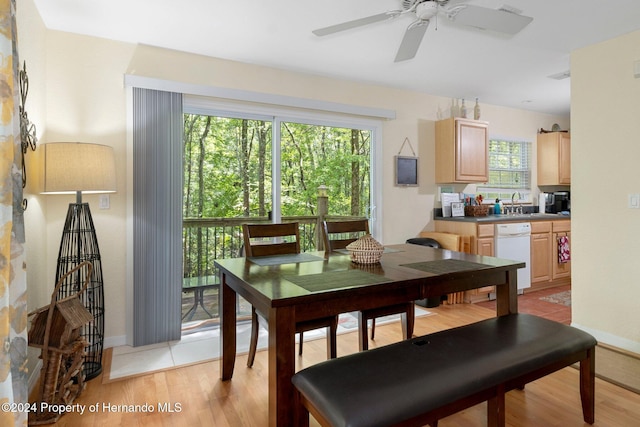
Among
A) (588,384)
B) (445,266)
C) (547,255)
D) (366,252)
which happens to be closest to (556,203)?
(547,255)

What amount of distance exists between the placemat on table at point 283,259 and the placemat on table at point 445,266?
605mm

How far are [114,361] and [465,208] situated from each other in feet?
13.5

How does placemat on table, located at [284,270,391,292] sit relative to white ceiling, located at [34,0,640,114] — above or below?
below

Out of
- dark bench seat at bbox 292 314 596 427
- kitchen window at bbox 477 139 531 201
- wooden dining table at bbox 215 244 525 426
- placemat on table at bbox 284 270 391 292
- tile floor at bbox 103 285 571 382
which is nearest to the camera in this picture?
dark bench seat at bbox 292 314 596 427

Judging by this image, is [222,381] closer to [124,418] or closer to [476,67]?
[124,418]

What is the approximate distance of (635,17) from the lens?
2.58 meters

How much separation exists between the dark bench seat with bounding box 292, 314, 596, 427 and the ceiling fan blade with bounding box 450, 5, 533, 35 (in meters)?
Result: 1.67

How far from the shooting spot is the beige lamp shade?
7.23 ft

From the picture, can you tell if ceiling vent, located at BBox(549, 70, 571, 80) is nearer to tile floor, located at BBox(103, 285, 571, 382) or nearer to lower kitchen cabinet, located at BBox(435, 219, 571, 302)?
lower kitchen cabinet, located at BBox(435, 219, 571, 302)

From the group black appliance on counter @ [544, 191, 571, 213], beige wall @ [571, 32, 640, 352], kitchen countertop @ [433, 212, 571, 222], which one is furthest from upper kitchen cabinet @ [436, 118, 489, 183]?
black appliance on counter @ [544, 191, 571, 213]

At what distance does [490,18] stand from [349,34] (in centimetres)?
111

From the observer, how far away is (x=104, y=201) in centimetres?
285

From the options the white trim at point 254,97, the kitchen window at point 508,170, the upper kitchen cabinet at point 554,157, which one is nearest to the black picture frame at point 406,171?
the white trim at point 254,97

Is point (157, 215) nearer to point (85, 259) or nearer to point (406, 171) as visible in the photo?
point (85, 259)
